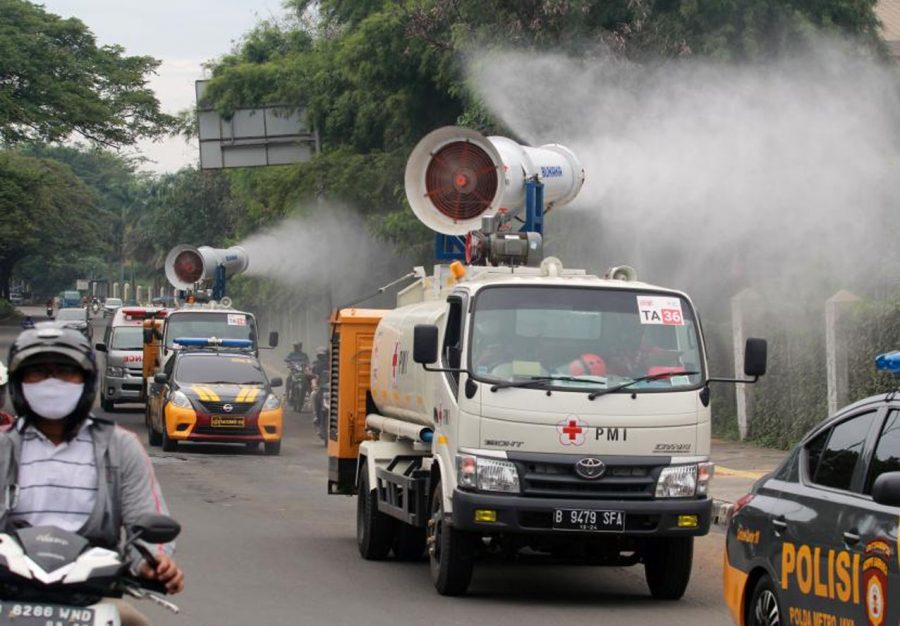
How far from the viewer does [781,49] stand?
89.2ft

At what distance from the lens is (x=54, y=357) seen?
546 cm

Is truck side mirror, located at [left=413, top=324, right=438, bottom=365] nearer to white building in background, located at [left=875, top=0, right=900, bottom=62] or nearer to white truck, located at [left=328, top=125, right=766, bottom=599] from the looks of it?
white truck, located at [left=328, top=125, right=766, bottom=599]

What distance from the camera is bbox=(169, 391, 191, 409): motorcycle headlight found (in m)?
26.1

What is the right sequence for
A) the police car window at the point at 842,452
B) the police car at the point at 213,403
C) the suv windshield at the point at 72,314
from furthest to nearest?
the suv windshield at the point at 72,314 → the police car at the point at 213,403 → the police car window at the point at 842,452

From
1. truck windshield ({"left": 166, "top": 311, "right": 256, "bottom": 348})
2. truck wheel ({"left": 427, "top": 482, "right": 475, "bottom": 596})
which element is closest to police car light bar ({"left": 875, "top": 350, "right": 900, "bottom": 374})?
truck wheel ({"left": 427, "top": 482, "right": 475, "bottom": 596})

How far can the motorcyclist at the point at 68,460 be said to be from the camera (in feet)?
17.9

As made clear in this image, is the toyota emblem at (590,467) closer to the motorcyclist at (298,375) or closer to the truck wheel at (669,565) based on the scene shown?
the truck wheel at (669,565)

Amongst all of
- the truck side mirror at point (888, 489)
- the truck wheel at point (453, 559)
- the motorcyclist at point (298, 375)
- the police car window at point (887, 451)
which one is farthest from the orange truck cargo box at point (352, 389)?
the motorcyclist at point (298, 375)

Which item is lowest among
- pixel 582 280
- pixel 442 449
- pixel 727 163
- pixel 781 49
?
pixel 442 449

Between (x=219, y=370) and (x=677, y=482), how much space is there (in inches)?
660

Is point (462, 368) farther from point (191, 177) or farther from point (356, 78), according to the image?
point (191, 177)

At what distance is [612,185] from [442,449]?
13034mm

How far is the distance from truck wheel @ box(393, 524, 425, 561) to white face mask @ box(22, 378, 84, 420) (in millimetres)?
8599

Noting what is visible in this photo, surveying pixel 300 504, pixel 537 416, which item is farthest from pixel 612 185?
pixel 537 416
